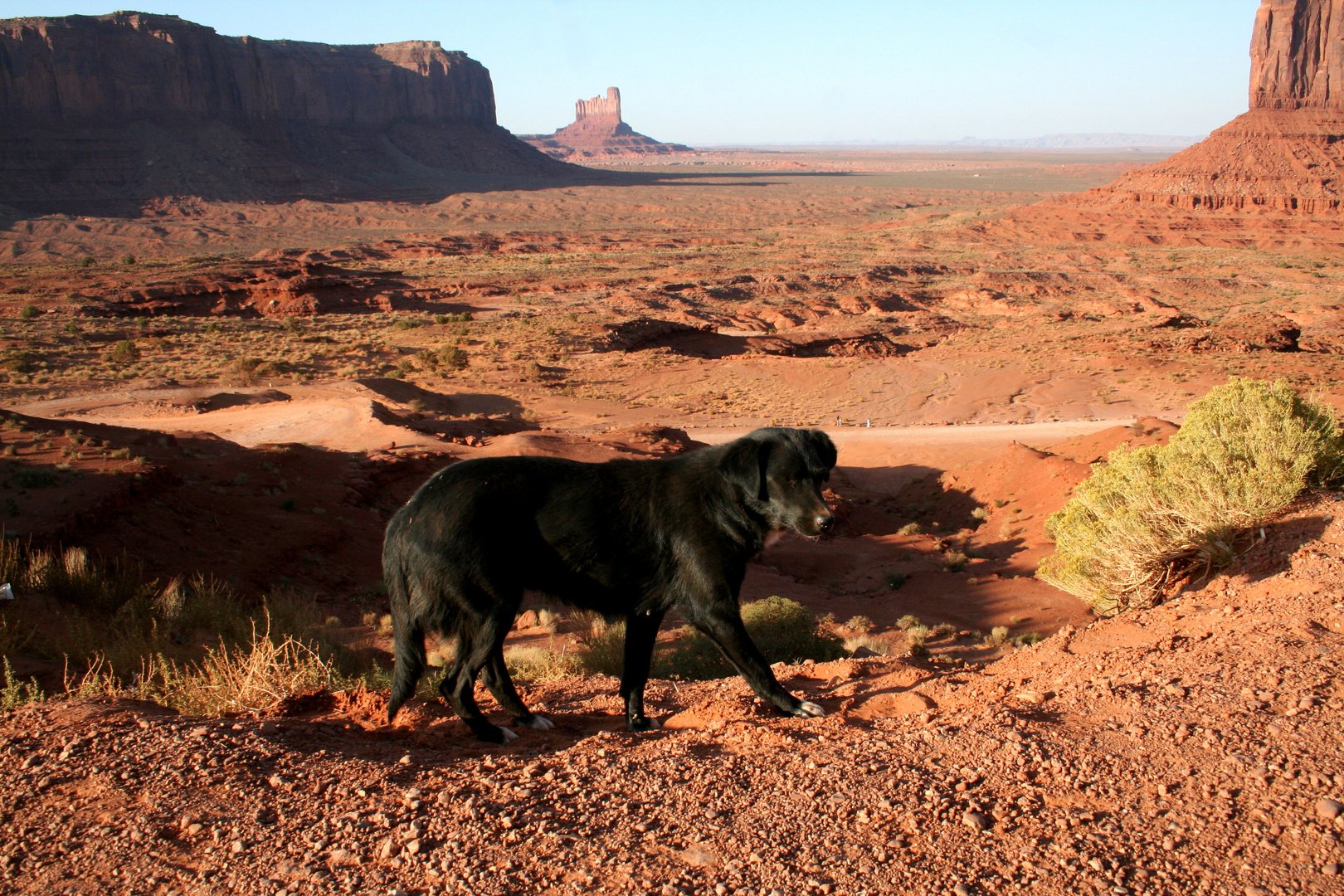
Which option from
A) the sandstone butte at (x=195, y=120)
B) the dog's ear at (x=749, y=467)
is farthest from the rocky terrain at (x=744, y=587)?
the sandstone butte at (x=195, y=120)

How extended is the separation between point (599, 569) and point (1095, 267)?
64934mm

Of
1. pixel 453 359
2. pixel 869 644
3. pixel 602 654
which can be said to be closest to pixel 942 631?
pixel 869 644

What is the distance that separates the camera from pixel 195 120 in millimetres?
101562

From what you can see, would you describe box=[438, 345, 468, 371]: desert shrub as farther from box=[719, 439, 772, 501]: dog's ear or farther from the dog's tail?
box=[719, 439, 772, 501]: dog's ear

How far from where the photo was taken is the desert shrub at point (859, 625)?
33.8ft

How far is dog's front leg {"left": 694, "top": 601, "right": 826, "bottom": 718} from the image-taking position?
4590 millimetres

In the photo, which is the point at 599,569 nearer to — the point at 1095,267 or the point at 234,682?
the point at 234,682

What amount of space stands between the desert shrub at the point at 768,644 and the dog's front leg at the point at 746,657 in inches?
103

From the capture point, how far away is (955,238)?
2997 inches

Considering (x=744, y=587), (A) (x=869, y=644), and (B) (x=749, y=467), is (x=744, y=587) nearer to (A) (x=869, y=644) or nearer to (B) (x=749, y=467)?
(A) (x=869, y=644)

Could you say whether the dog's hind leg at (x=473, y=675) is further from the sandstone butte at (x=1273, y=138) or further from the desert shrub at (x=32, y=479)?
the sandstone butte at (x=1273, y=138)

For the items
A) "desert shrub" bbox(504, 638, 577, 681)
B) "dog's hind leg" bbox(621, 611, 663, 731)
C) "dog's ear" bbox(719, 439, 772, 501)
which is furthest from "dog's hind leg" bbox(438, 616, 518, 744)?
"desert shrub" bbox(504, 638, 577, 681)

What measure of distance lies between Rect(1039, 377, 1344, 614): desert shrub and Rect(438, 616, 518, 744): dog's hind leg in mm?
5493

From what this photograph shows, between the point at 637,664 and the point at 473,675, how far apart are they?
2.98ft
